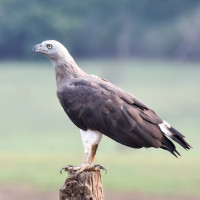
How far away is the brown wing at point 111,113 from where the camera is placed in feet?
31.7

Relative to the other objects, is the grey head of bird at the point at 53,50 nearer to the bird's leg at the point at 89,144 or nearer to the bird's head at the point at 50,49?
the bird's head at the point at 50,49

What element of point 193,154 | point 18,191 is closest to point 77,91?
point 18,191

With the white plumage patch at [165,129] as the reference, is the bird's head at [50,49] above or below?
above

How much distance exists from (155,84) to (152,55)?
180cm

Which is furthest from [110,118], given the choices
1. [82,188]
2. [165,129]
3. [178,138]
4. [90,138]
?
[82,188]

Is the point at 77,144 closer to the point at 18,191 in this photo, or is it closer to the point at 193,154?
the point at 193,154

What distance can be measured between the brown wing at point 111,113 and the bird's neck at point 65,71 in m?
0.20

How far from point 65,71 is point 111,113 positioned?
2.72 feet

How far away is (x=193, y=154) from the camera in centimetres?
2606

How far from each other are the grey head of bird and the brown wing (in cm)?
44

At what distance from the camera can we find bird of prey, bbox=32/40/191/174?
9656 millimetres

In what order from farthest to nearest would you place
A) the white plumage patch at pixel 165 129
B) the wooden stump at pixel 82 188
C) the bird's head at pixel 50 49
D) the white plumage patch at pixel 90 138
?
the bird's head at pixel 50 49
the white plumage patch at pixel 90 138
the white plumage patch at pixel 165 129
the wooden stump at pixel 82 188

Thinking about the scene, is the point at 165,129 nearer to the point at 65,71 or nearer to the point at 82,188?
the point at 82,188

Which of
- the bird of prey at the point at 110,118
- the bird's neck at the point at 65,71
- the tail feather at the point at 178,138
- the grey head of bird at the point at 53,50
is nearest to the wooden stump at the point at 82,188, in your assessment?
the bird of prey at the point at 110,118
